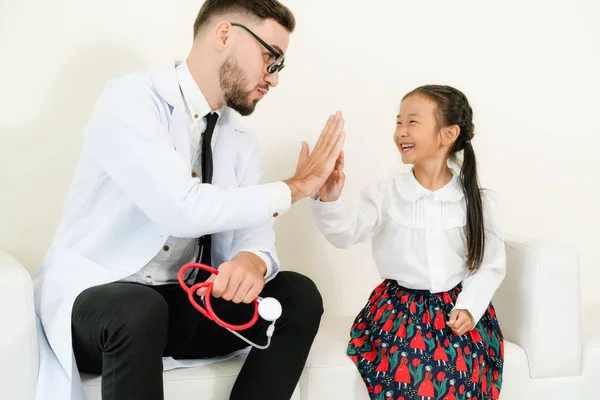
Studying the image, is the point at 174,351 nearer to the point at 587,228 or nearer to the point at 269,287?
the point at 269,287

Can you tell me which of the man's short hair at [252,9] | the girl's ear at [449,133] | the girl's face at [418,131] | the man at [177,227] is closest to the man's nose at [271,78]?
the man at [177,227]

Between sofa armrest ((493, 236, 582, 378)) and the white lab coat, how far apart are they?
2.25 feet

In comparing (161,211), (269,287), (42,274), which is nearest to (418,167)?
(269,287)

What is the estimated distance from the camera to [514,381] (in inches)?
68.6

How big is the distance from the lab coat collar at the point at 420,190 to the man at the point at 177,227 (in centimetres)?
28

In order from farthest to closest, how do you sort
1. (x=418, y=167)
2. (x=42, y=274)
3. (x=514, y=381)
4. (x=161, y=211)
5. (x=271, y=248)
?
1. (x=418, y=167)
2. (x=514, y=381)
3. (x=271, y=248)
4. (x=42, y=274)
5. (x=161, y=211)

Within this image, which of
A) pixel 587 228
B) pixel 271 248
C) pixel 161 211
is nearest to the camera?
pixel 161 211

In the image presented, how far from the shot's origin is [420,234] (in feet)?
5.86

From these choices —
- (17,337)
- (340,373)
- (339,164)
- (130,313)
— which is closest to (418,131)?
(339,164)

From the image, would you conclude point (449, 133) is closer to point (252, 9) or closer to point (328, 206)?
point (328, 206)

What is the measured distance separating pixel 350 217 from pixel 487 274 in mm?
378

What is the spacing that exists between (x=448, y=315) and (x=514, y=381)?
0.79 ft

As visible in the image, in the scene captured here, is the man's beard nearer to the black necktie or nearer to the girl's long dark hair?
the black necktie

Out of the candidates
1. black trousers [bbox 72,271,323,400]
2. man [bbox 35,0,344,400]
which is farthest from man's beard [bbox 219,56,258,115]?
black trousers [bbox 72,271,323,400]
